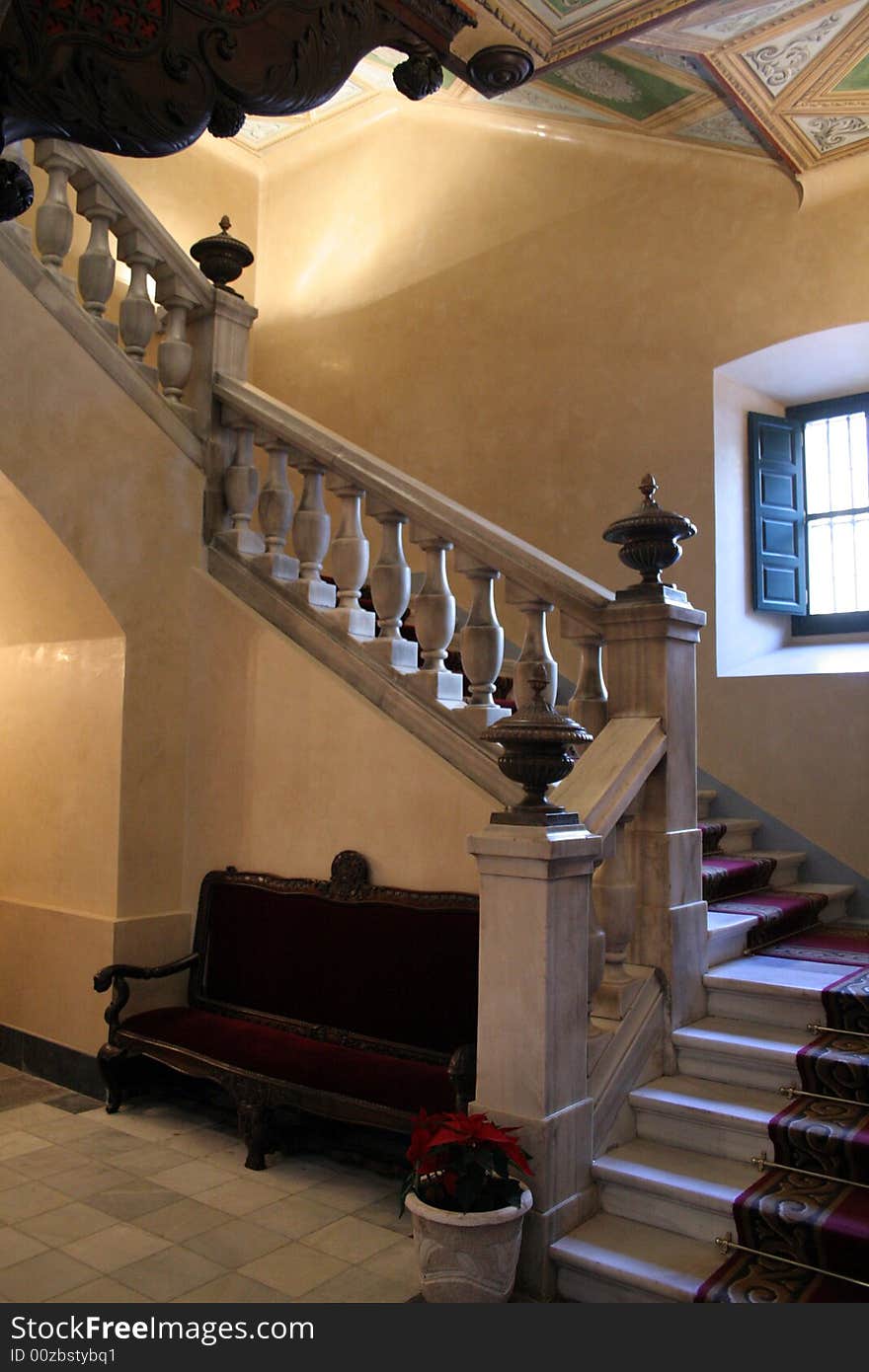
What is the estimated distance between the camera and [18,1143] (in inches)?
152

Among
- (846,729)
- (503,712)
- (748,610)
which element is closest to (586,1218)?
(503,712)

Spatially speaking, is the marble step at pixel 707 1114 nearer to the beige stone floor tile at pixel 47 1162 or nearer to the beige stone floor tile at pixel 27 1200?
the beige stone floor tile at pixel 27 1200

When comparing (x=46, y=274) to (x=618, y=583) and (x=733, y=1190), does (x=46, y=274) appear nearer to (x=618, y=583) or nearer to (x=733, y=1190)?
(x=618, y=583)

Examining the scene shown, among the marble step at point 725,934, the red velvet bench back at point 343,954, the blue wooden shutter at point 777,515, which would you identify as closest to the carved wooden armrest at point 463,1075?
the red velvet bench back at point 343,954

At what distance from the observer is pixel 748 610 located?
5895 mm

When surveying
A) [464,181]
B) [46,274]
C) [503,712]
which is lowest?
[503,712]

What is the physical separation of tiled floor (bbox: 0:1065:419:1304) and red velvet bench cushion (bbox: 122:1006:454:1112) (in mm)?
349

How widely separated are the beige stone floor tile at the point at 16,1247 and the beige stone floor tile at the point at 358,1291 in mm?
850

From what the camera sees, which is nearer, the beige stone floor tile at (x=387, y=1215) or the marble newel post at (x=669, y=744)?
the beige stone floor tile at (x=387, y=1215)

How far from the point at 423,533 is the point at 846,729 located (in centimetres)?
247

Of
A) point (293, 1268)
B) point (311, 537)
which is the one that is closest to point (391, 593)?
point (311, 537)

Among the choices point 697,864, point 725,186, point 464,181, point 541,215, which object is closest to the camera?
point 697,864

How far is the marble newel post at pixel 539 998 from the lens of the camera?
275cm

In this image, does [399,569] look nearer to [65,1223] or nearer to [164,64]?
[65,1223]
